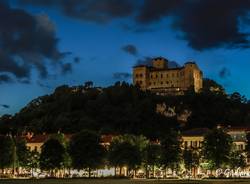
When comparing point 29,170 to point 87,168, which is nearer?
point 87,168

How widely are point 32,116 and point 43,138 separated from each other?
4492cm

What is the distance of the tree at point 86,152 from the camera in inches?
4001

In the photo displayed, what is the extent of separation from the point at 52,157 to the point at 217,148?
29.9 metres

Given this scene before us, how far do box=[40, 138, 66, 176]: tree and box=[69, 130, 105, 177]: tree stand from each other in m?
2.05

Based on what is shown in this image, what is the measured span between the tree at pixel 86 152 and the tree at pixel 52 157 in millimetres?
2053

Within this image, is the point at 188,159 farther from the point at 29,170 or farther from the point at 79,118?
the point at 79,118

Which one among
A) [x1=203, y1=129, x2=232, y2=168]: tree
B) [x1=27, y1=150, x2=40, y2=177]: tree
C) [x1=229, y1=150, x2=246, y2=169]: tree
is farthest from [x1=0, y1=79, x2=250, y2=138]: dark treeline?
[x1=203, y1=129, x2=232, y2=168]: tree

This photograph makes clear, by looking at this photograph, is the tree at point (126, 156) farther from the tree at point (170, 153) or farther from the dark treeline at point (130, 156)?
the tree at point (170, 153)

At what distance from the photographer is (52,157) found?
4134 inches

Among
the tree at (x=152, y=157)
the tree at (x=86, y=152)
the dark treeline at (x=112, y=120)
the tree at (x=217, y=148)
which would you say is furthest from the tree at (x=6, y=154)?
the dark treeline at (x=112, y=120)

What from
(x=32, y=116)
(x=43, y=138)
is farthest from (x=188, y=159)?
(x=32, y=116)

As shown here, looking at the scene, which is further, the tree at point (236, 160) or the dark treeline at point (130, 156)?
the tree at point (236, 160)

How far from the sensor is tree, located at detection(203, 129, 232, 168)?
9988 centimetres

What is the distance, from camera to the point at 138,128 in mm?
181375
